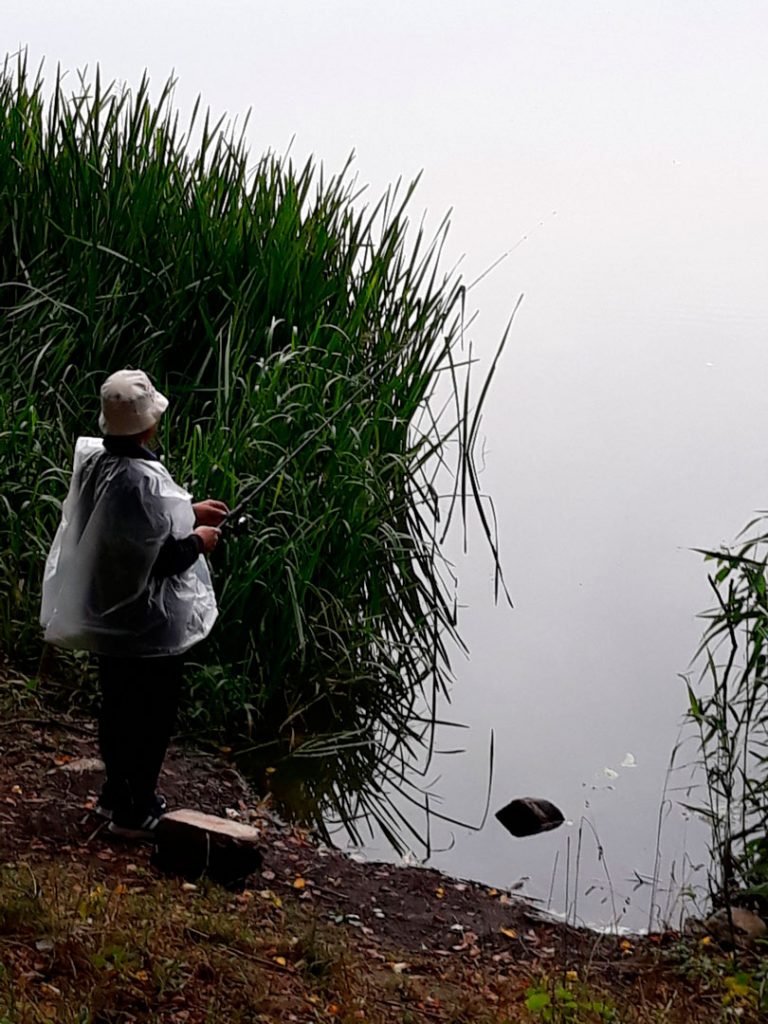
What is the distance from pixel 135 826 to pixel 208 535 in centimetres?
82

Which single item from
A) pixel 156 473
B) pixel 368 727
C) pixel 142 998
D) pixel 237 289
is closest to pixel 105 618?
pixel 156 473

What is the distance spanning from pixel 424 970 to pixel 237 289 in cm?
318

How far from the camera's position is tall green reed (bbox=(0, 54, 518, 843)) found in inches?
189

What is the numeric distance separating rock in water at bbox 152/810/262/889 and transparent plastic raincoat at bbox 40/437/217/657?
1.46ft

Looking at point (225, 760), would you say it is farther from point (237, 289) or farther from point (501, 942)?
point (237, 289)

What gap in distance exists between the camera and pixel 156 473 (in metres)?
3.53

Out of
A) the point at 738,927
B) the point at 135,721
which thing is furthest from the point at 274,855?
the point at 738,927

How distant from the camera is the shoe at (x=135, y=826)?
375 centimetres

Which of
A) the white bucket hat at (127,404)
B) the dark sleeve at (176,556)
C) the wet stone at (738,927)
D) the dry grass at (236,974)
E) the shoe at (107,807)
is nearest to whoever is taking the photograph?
the dry grass at (236,974)

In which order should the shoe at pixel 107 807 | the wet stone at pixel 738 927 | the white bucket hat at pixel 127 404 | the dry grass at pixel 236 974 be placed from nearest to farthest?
the dry grass at pixel 236 974 < the white bucket hat at pixel 127 404 < the wet stone at pixel 738 927 < the shoe at pixel 107 807

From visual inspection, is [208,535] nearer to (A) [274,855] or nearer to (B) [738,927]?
(A) [274,855]

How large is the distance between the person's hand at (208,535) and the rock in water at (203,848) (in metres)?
0.70

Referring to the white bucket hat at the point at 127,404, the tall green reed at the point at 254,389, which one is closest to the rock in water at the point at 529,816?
the tall green reed at the point at 254,389

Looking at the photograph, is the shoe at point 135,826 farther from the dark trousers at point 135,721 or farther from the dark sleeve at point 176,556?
the dark sleeve at point 176,556
